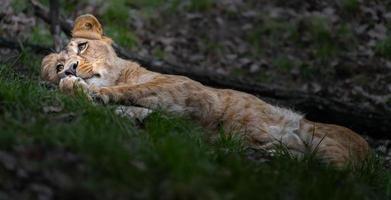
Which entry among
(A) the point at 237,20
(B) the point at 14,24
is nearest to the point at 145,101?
(B) the point at 14,24

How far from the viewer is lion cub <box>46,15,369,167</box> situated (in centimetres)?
724

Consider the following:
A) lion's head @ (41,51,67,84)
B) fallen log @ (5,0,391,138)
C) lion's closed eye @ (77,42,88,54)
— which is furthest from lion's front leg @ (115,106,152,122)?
fallen log @ (5,0,391,138)

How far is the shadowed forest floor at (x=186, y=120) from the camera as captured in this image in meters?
4.63

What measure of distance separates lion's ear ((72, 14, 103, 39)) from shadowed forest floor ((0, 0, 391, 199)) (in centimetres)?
79

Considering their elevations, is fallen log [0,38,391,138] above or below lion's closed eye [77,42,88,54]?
below

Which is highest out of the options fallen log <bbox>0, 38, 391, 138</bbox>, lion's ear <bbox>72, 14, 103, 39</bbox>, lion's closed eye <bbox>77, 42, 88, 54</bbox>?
lion's ear <bbox>72, 14, 103, 39</bbox>

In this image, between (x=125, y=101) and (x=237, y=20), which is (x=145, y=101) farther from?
(x=237, y=20)

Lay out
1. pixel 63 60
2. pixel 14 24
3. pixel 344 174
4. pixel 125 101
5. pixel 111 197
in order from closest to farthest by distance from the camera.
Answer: pixel 111 197
pixel 344 174
pixel 125 101
pixel 63 60
pixel 14 24

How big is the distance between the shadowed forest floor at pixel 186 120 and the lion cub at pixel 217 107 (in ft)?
1.30

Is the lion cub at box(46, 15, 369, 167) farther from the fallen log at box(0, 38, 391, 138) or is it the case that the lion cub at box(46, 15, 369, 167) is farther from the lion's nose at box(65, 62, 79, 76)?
the fallen log at box(0, 38, 391, 138)

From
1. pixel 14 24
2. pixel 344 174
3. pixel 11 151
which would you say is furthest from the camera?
pixel 14 24

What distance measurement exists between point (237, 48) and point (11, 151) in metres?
8.58

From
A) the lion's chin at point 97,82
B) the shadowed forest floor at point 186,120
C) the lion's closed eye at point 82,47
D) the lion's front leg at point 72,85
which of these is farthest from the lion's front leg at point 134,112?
the lion's closed eye at point 82,47

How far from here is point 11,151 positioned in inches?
192
